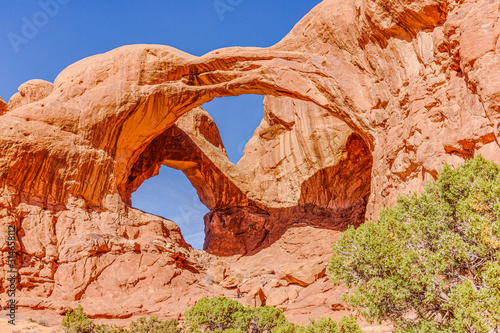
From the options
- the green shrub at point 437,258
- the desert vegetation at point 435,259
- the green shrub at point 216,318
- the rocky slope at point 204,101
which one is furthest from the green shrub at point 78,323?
the green shrub at point 437,258

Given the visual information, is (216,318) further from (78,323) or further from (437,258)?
(437,258)

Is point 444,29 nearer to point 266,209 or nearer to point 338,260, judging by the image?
point 338,260

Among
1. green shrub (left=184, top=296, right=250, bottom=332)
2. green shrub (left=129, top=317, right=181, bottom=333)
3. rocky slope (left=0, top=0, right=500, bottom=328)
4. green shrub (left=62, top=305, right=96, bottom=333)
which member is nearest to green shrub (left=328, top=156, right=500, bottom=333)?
rocky slope (left=0, top=0, right=500, bottom=328)

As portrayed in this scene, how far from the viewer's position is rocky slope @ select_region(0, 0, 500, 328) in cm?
1502

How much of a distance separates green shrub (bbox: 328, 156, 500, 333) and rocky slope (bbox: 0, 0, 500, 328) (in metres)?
4.12

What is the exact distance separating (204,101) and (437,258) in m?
17.5

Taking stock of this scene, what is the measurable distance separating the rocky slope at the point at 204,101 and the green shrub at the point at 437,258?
4.12m

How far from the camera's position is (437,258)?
8.89m

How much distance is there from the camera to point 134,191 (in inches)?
1027

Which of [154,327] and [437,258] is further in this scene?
[154,327]

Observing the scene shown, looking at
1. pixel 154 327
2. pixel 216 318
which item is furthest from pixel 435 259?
pixel 154 327

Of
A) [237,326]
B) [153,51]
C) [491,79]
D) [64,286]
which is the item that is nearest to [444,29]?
[491,79]

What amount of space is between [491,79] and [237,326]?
1122 cm

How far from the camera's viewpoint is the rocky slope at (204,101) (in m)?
15.0
